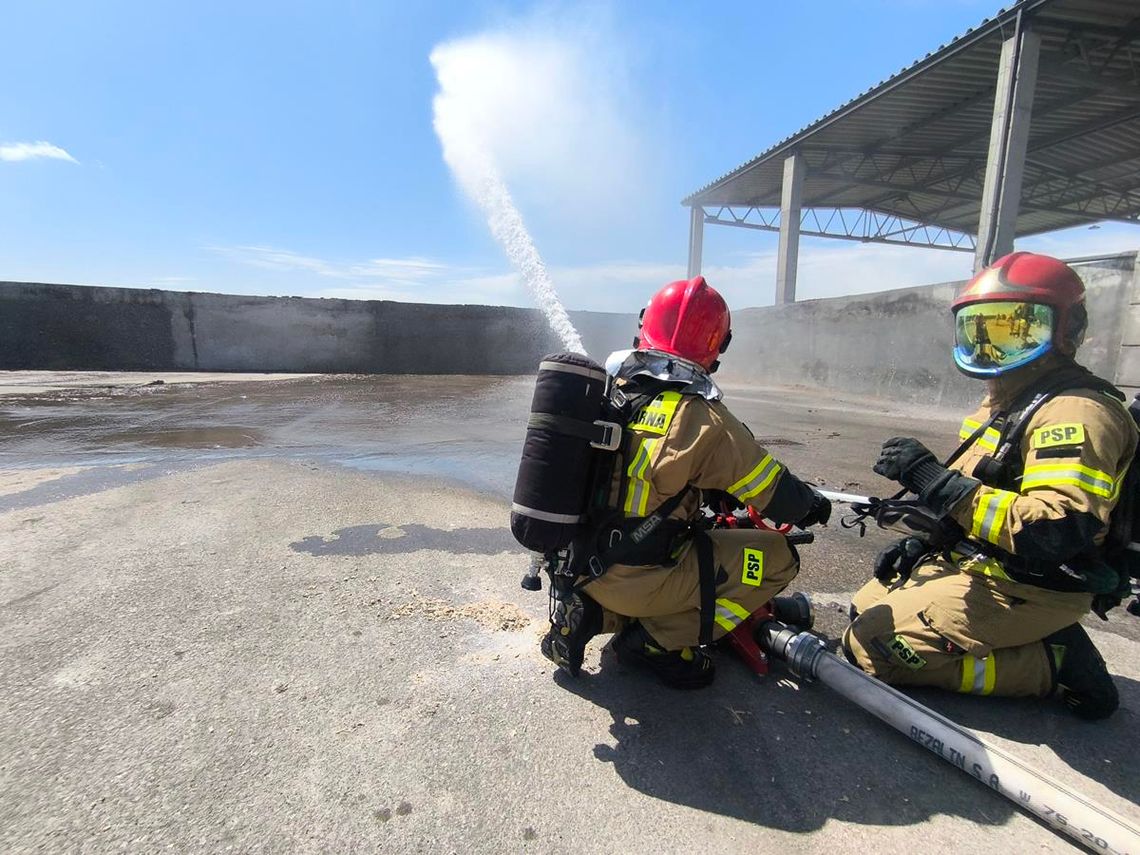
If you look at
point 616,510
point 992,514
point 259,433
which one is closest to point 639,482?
point 616,510

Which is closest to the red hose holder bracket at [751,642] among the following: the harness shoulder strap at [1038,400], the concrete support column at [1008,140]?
the harness shoulder strap at [1038,400]

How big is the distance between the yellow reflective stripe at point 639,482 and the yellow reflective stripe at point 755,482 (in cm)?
29

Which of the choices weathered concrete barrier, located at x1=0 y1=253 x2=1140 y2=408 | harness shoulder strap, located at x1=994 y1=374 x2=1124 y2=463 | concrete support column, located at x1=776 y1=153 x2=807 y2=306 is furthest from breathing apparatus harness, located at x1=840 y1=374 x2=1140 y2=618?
concrete support column, located at x1=776 y1=153 x2=807 y2=306

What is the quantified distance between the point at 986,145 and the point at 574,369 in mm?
18139

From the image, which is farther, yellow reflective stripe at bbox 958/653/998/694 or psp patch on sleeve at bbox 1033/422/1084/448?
yellow reflective stripe at bbox 958/653/998/694

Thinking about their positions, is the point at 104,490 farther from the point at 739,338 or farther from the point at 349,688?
the point at 739,338

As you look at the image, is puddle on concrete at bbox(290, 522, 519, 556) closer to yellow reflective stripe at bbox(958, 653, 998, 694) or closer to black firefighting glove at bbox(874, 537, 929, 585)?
black firefighting glove at bbox(874, 537, 929, 585)

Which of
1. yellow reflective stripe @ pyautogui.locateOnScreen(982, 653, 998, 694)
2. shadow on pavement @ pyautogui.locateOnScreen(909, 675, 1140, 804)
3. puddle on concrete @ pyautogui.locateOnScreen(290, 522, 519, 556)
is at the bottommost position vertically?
shadow on pavement @ pyautogui.locateOnScreen(909, 675, 1140, 804)

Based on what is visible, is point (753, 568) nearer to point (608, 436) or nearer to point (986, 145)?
point (608, 436)

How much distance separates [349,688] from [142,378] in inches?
597

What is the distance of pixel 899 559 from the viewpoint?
259 centimetres

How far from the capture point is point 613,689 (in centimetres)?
221

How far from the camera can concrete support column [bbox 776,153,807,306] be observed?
15898mm

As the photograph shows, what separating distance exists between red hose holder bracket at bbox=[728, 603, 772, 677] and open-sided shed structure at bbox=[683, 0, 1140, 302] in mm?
11229
